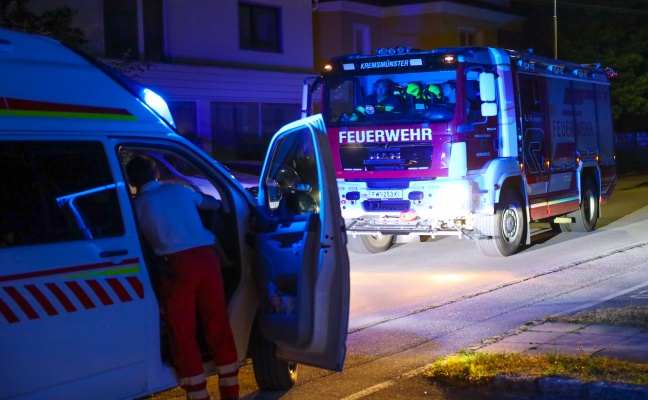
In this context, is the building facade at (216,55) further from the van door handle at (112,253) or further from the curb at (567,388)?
the van door handle at (112,253)

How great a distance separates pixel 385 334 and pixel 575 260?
5.21 m

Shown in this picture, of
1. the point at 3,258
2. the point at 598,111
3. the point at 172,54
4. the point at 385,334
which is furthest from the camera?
the point at 172,54

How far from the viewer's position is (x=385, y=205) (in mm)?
12742

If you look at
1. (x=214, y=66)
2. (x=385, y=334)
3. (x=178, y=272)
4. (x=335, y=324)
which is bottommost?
(x=385, y=334)

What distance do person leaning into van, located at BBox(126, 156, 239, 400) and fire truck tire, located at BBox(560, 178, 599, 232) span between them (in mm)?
11446

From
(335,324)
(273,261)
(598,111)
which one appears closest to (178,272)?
(273,261)

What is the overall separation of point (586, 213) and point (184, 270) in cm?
1190

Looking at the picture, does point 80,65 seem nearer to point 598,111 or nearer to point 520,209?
point 520,209

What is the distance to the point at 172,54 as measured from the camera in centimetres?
2162

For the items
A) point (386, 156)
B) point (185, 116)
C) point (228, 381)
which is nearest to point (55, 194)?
point (228, 381)

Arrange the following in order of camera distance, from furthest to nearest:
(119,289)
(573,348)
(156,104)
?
(573,348), (156,104), (119,289)

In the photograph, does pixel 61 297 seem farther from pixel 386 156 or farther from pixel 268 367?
pixel 386 156

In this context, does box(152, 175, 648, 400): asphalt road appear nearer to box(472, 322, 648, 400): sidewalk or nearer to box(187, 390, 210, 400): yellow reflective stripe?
box(472, 322, 648, 400): sidewalk

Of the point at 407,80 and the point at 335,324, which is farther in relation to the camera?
the point at 407,80
